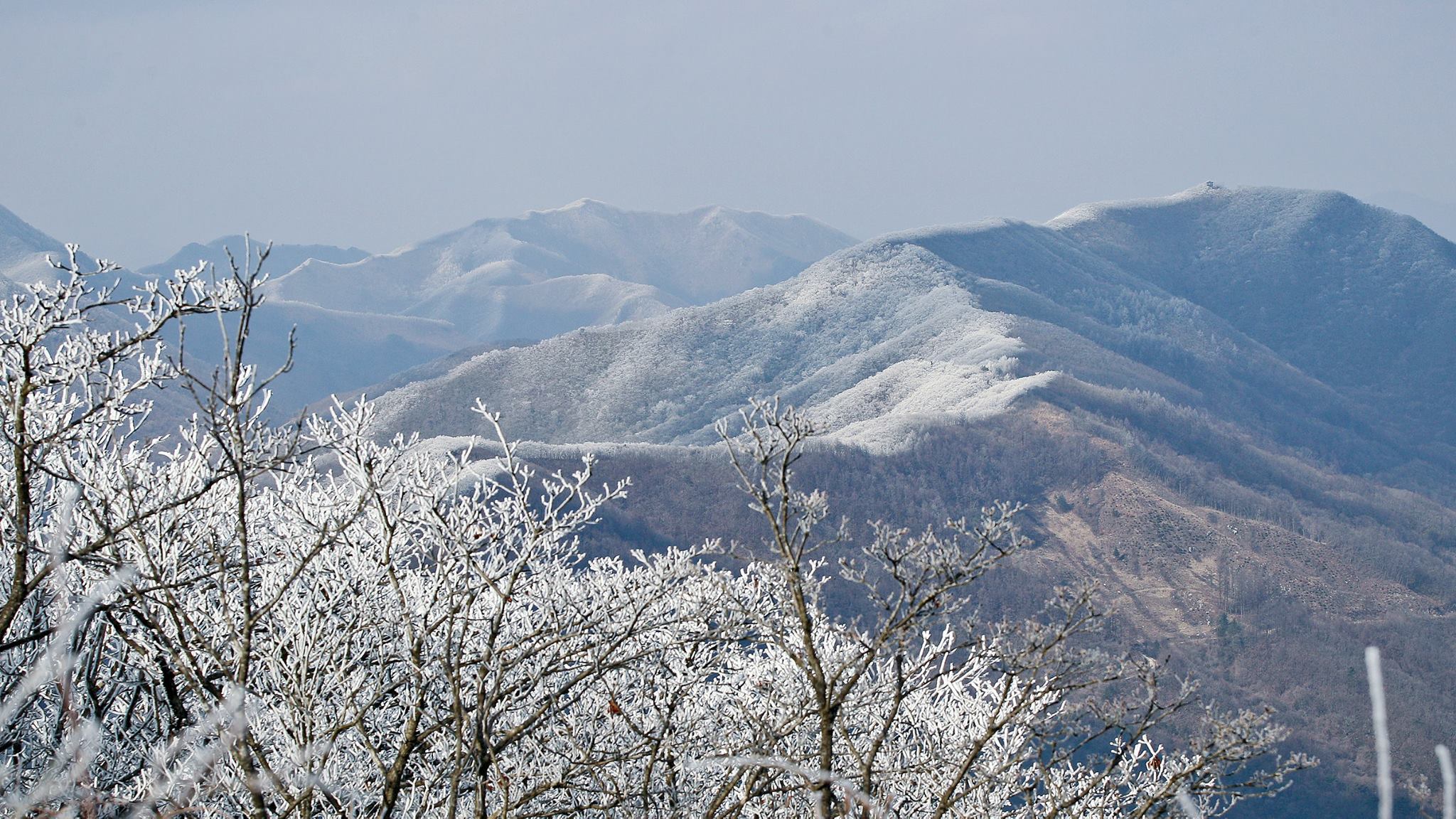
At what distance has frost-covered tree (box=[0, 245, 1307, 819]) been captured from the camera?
6.63m

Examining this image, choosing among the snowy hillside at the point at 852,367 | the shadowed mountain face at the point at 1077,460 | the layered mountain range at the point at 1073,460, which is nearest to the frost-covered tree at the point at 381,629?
the layered mountain range at the point at 1073,460

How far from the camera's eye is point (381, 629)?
9.34m

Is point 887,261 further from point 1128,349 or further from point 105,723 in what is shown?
point 105,723

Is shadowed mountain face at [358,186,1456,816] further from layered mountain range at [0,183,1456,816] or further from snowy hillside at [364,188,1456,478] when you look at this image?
snowy hillside at [364,188,1456,478]

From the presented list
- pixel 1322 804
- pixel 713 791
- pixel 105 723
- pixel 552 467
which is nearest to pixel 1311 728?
pixel 1322 804

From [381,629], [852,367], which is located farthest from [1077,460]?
[381,629]

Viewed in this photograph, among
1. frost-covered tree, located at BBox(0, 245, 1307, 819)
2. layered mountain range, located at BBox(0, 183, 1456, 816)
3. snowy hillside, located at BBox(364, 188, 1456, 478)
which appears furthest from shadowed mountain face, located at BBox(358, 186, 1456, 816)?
frost-covered tree, located at BBox(0, 245, 1307, 819)

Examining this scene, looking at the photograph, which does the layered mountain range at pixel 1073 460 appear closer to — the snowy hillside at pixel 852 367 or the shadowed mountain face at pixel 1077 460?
the shadowed mountain face at pixel 1077 460

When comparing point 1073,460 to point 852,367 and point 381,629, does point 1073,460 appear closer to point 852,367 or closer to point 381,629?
point 852,367

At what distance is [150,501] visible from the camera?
28.5 feet

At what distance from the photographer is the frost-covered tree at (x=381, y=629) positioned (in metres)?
6.63

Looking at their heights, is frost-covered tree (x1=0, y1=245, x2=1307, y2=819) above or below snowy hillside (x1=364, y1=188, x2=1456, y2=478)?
below

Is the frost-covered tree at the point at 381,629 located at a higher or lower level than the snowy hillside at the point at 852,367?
lower

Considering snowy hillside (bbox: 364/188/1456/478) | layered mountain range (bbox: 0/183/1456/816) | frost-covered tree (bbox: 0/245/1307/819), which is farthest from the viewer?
snowy hillside (bbox: 364/188/1456/478)
